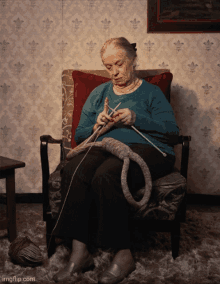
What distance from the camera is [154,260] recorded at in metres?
1.38

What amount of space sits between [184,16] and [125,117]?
1.27m

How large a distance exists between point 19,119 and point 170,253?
1.59m

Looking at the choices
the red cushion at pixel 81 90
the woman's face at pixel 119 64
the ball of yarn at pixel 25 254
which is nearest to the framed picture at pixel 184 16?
the red cushion at pixel 81 90

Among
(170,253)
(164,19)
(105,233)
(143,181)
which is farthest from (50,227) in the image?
(164,19)

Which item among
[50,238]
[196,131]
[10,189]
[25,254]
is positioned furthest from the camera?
[196,131]

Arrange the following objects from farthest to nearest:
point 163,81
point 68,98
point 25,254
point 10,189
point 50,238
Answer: point 68,98 < point 163,81 < point 10,189 < point 50,238 < point 25,254

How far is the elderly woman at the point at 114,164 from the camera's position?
117cm

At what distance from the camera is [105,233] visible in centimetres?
116

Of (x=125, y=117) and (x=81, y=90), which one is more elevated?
(x=81, y=90)

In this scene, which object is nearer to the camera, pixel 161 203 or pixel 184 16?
pixel 161 203

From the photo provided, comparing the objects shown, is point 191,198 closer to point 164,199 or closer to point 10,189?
point 164,199

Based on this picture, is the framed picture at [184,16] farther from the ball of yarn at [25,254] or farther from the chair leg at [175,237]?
the ball of yarn at [25,254]

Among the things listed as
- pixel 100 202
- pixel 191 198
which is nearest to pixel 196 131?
pixel 191 198

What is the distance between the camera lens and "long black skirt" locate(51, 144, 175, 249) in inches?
45.9
